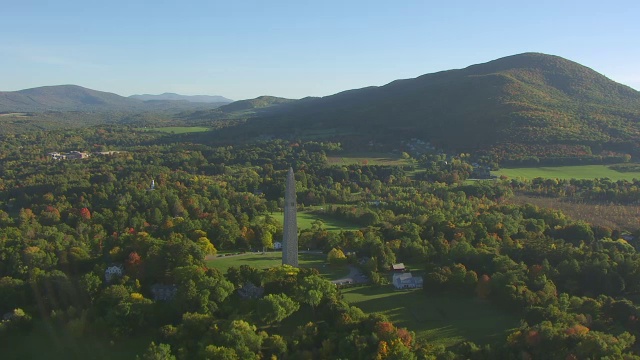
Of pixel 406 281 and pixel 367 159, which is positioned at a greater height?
pixel 367 159

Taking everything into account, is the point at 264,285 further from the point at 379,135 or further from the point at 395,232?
the point at 379,135

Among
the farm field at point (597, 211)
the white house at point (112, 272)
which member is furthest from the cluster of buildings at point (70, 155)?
the farm field at point (597, 211)

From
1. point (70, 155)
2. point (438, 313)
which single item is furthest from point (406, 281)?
point (70, 155)

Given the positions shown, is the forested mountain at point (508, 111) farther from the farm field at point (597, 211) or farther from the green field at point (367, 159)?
the farm field at point (597, 211)

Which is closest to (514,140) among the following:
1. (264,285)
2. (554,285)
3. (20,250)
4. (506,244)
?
(506,244)

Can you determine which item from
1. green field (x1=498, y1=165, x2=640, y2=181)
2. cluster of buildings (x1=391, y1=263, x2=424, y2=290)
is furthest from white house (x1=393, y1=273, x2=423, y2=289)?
green field (x1=498, y1=165, x2=640, y2=181)

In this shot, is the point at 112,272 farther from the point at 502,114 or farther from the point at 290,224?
the point at 502,114
